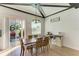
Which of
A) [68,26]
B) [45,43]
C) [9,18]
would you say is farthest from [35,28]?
[68,26]

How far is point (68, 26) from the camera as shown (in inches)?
132

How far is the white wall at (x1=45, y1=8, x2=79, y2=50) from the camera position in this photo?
295 cm

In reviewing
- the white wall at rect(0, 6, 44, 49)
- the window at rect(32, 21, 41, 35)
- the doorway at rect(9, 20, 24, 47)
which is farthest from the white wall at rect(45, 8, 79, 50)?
the doorway at rect(9, 20, 24, 47)

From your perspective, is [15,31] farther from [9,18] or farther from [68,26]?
[68,26]

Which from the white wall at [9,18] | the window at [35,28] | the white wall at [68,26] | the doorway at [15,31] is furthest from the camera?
the white wall at [68,26]

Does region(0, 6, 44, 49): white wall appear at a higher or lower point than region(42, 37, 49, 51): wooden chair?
higher

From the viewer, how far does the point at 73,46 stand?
357 centimetres

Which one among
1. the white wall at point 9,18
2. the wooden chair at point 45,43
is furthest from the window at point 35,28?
the wooden chair at point 45,43

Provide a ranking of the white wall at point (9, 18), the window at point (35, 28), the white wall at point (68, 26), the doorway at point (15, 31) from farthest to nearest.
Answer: the white wall at point (68, 26) < the window at point (35, 28) < the doorway at point (15, 31) < the white wall at point (9, 18)

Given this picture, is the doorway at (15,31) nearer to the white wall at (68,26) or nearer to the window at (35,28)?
the window at (35,28)

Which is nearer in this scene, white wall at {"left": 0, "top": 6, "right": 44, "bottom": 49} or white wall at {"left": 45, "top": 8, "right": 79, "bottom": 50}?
white wall at {"left": 0, "top": 6, "right": 44, "bottom": 49}

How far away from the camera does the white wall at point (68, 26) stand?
9.67 feet

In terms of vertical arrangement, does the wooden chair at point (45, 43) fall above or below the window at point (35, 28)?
below

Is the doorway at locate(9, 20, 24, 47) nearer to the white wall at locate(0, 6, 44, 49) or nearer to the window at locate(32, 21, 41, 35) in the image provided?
the white wall at locate(0, 6, 44, 49)
